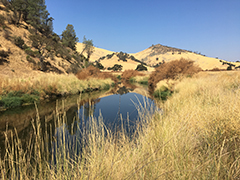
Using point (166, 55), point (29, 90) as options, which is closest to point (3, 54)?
point (29, 90)

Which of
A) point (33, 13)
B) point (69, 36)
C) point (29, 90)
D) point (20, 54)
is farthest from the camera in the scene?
point (69, 36)

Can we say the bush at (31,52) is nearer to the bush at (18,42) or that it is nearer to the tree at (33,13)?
the bush at (18,42)

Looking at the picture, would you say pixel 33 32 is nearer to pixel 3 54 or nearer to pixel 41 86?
pixel 3 54

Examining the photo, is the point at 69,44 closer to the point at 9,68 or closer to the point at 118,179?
the point at 9,68

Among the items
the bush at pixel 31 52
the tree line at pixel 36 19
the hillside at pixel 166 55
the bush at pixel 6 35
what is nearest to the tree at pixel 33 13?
the tree line at pixel 36 19

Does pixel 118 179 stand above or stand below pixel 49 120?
above

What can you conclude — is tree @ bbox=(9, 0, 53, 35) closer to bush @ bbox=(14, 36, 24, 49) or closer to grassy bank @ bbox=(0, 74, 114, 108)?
bush @ bbox=(14, 36, 24, 49)

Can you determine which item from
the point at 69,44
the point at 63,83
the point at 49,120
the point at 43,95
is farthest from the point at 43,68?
the point at 69,44

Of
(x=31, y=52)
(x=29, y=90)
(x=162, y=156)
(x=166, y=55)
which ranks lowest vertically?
(x=162, y=156)

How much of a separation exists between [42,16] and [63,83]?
22.7 metres

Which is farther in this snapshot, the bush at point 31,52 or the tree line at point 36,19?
the tree line at point 36,19

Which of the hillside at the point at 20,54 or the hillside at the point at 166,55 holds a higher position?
the hillside at the point at 166,55

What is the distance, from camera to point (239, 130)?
2.18 meters

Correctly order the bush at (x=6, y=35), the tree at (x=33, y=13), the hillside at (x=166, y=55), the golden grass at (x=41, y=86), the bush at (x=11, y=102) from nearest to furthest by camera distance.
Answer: the bush at (x=11, y=102) < the golden grass at (x=41, y=86) < the bush at (x=6, y=35) < the tree at (x=33, y=13) < the hillside at (x=166, y=55)
